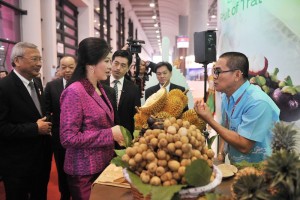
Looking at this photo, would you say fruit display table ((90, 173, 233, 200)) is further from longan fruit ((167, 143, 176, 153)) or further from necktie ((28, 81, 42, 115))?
necktie ((28, 81, 42, 115))

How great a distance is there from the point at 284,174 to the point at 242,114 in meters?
1.14

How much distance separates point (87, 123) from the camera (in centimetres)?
173

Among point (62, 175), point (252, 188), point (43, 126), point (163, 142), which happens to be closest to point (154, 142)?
point (163, 142)

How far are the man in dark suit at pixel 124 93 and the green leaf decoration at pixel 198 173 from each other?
82.3 inches

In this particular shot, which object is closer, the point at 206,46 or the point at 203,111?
the point at 203,111

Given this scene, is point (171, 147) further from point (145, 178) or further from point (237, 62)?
point (237, 62)

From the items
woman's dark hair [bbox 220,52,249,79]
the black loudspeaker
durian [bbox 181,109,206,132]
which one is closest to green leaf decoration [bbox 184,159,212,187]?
durian [bbox 181,109,206,132]

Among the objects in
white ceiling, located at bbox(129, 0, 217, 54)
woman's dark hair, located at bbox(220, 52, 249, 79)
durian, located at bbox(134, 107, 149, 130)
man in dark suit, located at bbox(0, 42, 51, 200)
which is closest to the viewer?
durian, located at bbox(134, 107, 149, 130)

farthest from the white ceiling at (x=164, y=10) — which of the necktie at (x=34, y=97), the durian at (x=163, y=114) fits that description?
the durian at (x=163, y=114)

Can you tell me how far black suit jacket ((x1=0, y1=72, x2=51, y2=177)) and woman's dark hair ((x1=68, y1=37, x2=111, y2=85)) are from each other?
2.06ft

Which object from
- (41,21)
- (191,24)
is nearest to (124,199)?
(41,21)

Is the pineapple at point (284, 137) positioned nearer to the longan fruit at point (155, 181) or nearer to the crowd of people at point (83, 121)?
the longan fruit at point (155, 181)

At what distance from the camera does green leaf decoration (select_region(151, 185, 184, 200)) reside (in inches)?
37.7

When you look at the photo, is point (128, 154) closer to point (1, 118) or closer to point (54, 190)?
point (1, 118)
